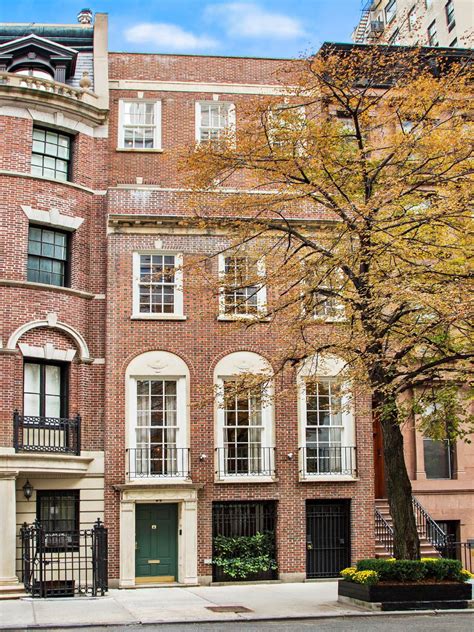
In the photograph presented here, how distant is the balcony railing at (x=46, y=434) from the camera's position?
2384cm

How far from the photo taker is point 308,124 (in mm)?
19875

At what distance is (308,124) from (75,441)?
10.7 m

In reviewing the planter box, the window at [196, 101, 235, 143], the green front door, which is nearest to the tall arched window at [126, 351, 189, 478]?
the green front door

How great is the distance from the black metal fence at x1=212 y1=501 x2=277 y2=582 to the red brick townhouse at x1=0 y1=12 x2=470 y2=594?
4 centimetres

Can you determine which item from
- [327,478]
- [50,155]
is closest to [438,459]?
[327,478]

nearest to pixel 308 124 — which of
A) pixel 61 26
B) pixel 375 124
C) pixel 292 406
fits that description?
pixel 375 124

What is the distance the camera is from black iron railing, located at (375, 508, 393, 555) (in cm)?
2662

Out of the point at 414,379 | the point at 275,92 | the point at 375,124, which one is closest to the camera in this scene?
the point at 414,379

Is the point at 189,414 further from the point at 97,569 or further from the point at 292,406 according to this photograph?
the point at 97,569

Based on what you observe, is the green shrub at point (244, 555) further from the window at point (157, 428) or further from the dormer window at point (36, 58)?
the dormer window at point (36, 58)

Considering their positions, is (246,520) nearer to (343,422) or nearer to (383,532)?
(343,422)

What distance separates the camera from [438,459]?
96.6 feet

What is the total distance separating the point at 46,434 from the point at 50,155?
8021 mm

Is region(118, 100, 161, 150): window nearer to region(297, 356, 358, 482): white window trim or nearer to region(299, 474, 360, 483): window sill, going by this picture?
region(297, 356, 358, 482): white window trim
